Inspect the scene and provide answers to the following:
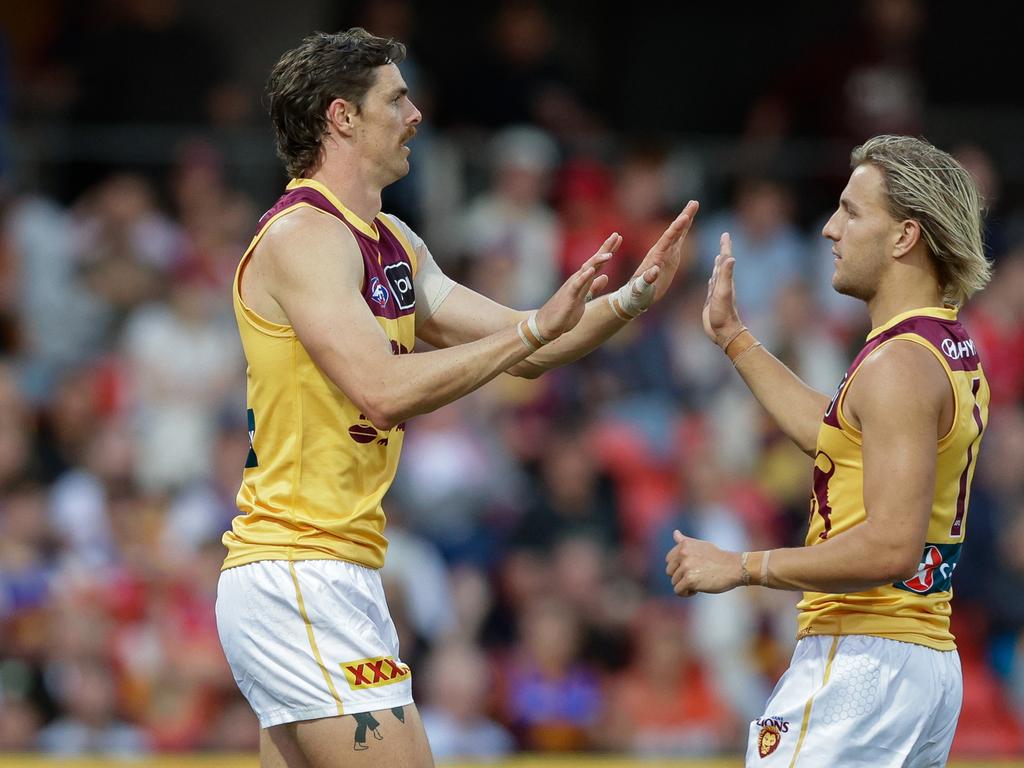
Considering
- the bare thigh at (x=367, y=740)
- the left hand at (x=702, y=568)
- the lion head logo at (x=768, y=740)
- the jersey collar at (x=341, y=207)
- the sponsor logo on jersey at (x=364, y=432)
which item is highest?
the jersey collar at (x=341, y=207)

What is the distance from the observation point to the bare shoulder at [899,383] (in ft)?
12.2

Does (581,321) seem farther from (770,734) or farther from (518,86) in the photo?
(518,86)

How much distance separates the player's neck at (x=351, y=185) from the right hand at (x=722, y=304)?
40.4 inches

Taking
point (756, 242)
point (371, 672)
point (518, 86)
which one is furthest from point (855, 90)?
point (371, 672)

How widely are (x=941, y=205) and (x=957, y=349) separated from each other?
1.20 ft

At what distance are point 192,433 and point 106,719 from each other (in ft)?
6.15

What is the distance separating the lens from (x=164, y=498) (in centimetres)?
880

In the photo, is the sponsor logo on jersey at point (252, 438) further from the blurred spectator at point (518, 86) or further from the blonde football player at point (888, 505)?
the blurred spectator at point (518, 86)

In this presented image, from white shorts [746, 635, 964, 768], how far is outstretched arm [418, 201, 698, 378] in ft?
3.86

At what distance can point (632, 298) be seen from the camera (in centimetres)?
459

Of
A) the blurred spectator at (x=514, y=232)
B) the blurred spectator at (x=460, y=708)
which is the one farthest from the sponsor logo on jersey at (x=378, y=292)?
the blurred spectator at (x=514, y=232)

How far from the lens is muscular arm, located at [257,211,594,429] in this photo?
156 inches

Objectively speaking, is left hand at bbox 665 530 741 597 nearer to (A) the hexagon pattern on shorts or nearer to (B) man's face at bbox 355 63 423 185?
(A) the hexagon pattern on shorts

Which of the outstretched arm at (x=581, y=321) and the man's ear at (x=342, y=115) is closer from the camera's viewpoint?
the man's ear at (x=342, y=115)
